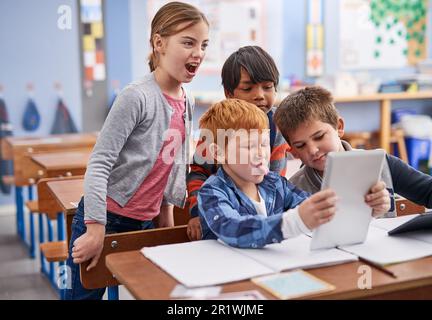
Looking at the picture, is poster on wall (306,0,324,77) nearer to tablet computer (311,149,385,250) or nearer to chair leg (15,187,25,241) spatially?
→ chair leg (15,187,25,241)

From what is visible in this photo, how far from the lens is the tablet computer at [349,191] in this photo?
4.42ft

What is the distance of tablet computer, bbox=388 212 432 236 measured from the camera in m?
1.52

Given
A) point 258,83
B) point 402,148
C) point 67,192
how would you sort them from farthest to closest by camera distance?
1. point 402,148
2. point 67,192
3. point 258,83

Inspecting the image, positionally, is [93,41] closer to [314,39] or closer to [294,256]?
[314,39]

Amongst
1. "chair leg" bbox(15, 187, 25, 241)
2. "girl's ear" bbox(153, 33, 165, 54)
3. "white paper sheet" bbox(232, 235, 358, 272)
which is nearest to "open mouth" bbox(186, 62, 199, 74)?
"girl's ear" bbox(153, 33, 165, 54)

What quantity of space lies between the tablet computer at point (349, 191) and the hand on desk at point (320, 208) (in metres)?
0.02

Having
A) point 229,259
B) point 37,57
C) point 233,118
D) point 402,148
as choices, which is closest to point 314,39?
point 402,148

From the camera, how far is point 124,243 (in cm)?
169

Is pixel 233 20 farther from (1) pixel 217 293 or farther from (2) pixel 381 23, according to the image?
(1) pixel 217 293

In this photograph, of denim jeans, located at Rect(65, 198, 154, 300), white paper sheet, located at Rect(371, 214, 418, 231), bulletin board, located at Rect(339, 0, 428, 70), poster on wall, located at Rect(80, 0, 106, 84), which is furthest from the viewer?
bulletin board, located at Rect(339, 0, 428, 70)

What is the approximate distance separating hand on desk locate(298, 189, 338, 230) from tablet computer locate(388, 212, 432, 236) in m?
0.26

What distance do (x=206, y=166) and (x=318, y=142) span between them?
0.33 metres

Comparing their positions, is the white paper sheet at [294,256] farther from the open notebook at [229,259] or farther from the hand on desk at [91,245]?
the hand on desk at [91,245]

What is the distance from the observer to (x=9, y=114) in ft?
16.4
